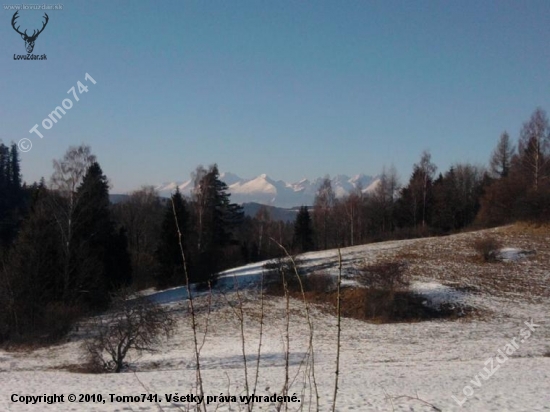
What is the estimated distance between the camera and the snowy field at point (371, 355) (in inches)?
347

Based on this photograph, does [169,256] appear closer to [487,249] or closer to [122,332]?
[122,332]

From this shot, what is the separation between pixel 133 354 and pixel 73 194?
10.4m

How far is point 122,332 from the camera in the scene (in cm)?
1471

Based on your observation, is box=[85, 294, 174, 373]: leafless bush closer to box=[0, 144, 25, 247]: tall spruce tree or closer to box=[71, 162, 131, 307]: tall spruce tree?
box=[71, 162, 131, 307]: tall spruce tree

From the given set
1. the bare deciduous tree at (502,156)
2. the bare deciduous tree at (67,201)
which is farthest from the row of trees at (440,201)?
the bare deciduous tree at (67,201)

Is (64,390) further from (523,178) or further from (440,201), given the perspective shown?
(440,201)

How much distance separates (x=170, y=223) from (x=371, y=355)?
716 inches

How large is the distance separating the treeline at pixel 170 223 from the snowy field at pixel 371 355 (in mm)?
2620

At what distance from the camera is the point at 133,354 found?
16703 millimetres

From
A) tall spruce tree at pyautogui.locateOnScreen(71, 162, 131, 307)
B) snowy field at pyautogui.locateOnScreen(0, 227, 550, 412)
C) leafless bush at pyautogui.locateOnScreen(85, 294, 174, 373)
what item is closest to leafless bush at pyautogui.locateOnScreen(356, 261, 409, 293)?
snowy field at pyautogui.locateOnScreen(0, 227, 550, 412)

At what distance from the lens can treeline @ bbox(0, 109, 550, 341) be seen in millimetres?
22062

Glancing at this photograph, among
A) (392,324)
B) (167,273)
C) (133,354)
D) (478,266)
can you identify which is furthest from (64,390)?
(478,266)

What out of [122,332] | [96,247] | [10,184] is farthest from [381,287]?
[10,184]

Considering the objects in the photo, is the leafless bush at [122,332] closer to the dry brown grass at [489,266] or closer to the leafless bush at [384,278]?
the leafless bush at [384,278]
